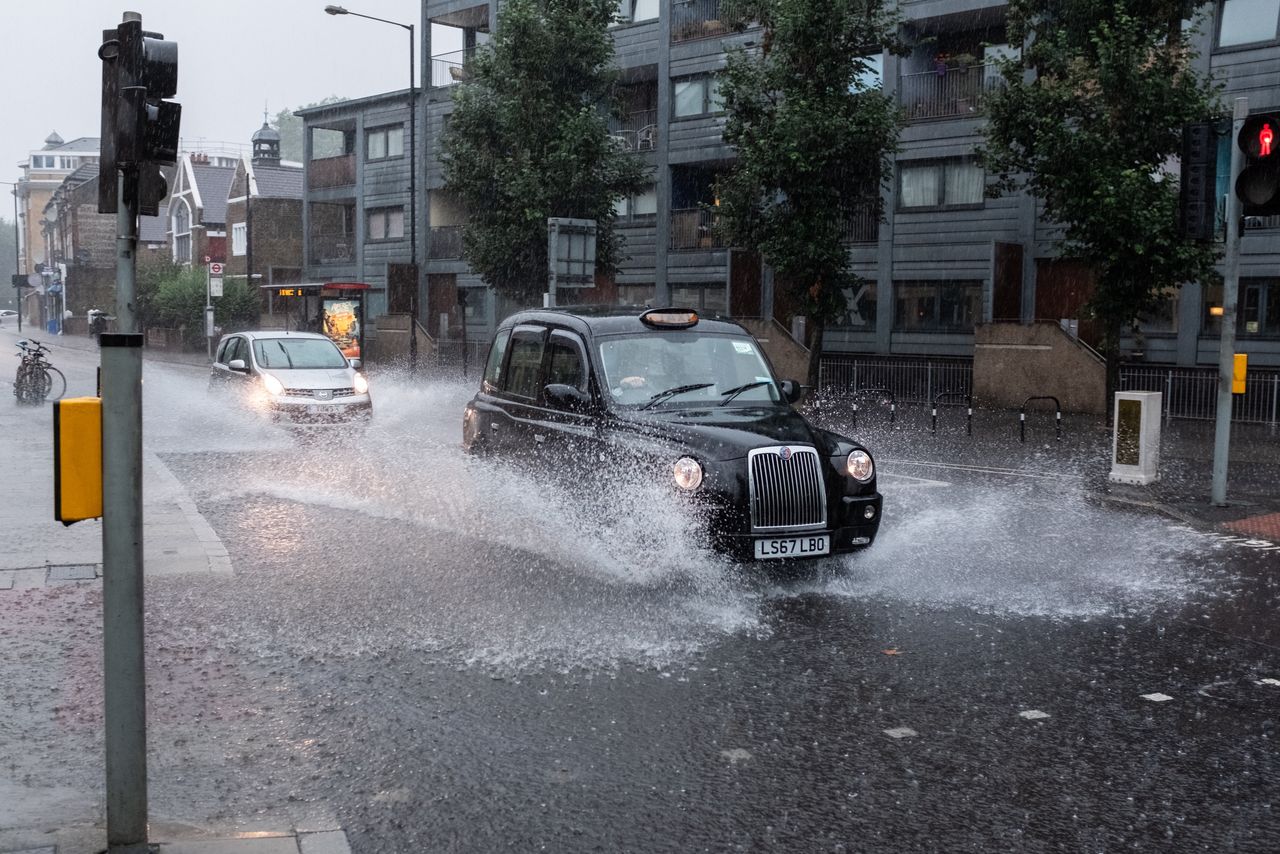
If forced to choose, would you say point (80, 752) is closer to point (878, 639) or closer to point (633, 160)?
point (878, 639)

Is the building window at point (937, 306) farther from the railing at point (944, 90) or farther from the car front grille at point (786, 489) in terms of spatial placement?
the car front grille at point (786, 489)

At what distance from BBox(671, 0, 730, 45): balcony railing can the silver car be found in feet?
67.9

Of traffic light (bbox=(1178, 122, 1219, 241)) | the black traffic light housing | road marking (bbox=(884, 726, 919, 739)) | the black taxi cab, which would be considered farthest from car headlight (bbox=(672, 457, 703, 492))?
traffic light (bbox=(1178, 122, 1219, 241))

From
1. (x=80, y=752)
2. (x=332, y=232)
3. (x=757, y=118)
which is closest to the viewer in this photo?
(x=80, y=752)

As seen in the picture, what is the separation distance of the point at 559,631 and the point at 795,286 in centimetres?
2091

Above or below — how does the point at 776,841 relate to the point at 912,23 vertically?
below

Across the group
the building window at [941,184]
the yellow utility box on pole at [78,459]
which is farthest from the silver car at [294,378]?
the building window at [941,184]

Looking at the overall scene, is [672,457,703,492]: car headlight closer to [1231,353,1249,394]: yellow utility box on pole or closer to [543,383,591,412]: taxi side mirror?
[543,383,591,412]: taxi side mirror

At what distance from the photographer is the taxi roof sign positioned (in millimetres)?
9352

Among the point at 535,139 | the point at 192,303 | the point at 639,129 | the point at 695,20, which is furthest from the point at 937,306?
the point at 192,303

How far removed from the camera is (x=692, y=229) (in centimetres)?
3775

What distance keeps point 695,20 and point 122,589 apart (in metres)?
35.8

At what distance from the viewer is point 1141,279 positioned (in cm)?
2098

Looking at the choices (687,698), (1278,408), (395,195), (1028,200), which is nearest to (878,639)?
(687,698)
